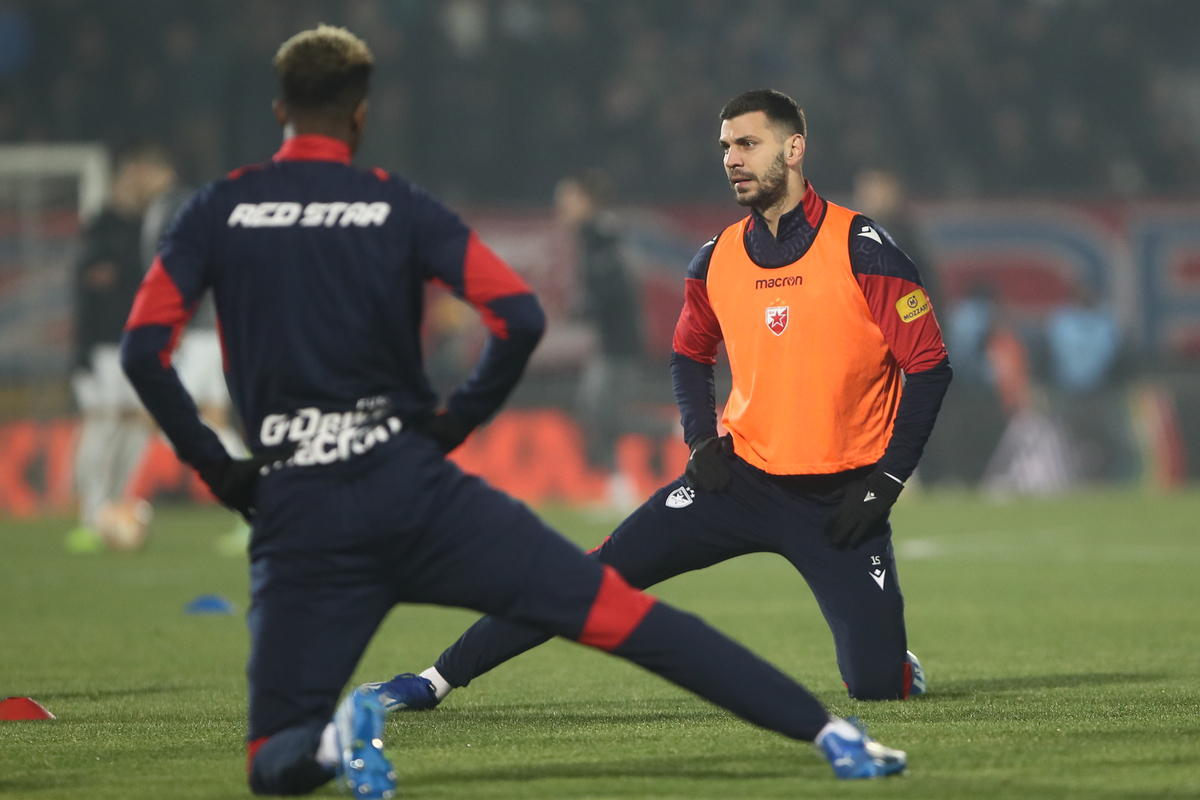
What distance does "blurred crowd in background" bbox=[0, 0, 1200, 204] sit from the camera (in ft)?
67.3

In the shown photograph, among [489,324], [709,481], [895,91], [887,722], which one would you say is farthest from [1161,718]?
[895,91]

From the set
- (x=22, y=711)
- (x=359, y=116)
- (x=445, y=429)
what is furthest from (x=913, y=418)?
(x=22, y=711)

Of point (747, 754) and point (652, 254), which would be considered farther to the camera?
point (652, 254)

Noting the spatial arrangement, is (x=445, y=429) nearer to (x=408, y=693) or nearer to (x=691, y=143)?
(x=408, y=693)

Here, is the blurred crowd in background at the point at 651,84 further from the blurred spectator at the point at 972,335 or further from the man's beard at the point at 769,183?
the man's beard at the point at 769,183

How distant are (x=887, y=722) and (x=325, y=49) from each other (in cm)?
267

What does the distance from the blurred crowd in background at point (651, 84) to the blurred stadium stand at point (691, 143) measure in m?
0.03

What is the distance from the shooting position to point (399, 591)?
4.30 m

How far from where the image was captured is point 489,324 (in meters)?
4.24

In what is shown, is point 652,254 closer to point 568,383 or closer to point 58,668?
point 568,383

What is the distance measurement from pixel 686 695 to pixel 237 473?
2.58 m

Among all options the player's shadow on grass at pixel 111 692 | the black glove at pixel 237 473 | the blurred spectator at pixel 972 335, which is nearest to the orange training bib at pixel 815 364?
the black glove at pixel 237 473

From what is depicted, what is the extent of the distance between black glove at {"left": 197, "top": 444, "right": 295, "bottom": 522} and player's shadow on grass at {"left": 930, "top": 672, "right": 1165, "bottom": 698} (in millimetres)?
2808

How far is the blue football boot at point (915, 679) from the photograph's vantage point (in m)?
5.94
